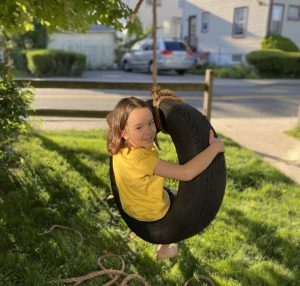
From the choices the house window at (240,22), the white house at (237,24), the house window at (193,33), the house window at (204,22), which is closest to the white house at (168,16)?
the house window at (193,33)

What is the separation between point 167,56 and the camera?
19828 mm

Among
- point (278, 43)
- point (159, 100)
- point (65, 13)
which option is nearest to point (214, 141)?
point (159, 100)

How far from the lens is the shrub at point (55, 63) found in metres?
18.8

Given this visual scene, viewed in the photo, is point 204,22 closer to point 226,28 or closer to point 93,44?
point 226,28

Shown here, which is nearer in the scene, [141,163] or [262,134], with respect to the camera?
[141,163]

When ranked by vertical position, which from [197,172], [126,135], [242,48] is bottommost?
[242,48]

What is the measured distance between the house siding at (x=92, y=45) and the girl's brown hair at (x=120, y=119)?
22954 millimetres

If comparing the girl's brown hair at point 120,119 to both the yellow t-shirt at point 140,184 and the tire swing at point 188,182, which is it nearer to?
the yellow t-shirt at point 140,184

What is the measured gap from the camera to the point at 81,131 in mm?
7527

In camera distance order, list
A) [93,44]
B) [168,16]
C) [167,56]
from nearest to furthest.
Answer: [167,56]
[93,44]
[168,16]

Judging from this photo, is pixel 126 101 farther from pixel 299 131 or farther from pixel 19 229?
pixel 299 131

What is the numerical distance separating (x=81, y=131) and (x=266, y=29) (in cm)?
1876

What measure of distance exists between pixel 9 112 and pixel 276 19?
22702 millimetres

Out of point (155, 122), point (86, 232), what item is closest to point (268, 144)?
point (86, 232)
